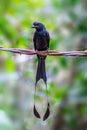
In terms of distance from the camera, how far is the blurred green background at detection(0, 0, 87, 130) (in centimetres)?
296

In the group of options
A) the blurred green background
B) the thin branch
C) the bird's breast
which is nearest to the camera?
the thin branch

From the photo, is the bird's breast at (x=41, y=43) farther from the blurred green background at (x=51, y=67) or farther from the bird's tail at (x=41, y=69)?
the blurred green background at (x=51, y=67)

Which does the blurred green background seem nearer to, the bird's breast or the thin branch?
the bird's breast

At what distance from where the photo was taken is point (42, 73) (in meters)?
1.27

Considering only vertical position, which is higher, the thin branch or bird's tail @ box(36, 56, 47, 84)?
the thin branch

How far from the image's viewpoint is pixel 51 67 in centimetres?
299

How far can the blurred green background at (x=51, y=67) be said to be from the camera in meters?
2.96

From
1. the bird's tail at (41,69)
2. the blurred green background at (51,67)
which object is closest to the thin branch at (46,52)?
the bird's tail at (41,69)

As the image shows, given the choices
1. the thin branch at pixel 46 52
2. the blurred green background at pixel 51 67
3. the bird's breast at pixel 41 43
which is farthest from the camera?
the blurred green background at pixel 51 67

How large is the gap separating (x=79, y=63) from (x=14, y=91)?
594 mm

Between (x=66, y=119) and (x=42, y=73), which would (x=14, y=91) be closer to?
(x=66, y=119)

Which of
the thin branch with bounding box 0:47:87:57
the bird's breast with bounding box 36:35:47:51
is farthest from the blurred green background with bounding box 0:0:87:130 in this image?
the thin branch with bounding box 0:47:87:57

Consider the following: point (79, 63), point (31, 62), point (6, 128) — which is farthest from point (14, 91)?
point (6, 128)

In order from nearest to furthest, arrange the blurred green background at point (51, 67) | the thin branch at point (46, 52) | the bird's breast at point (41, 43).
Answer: the thin branch at point (46, 52) < the bird's breast at point (41, 43) < the blurred green background at point (51, 67)
